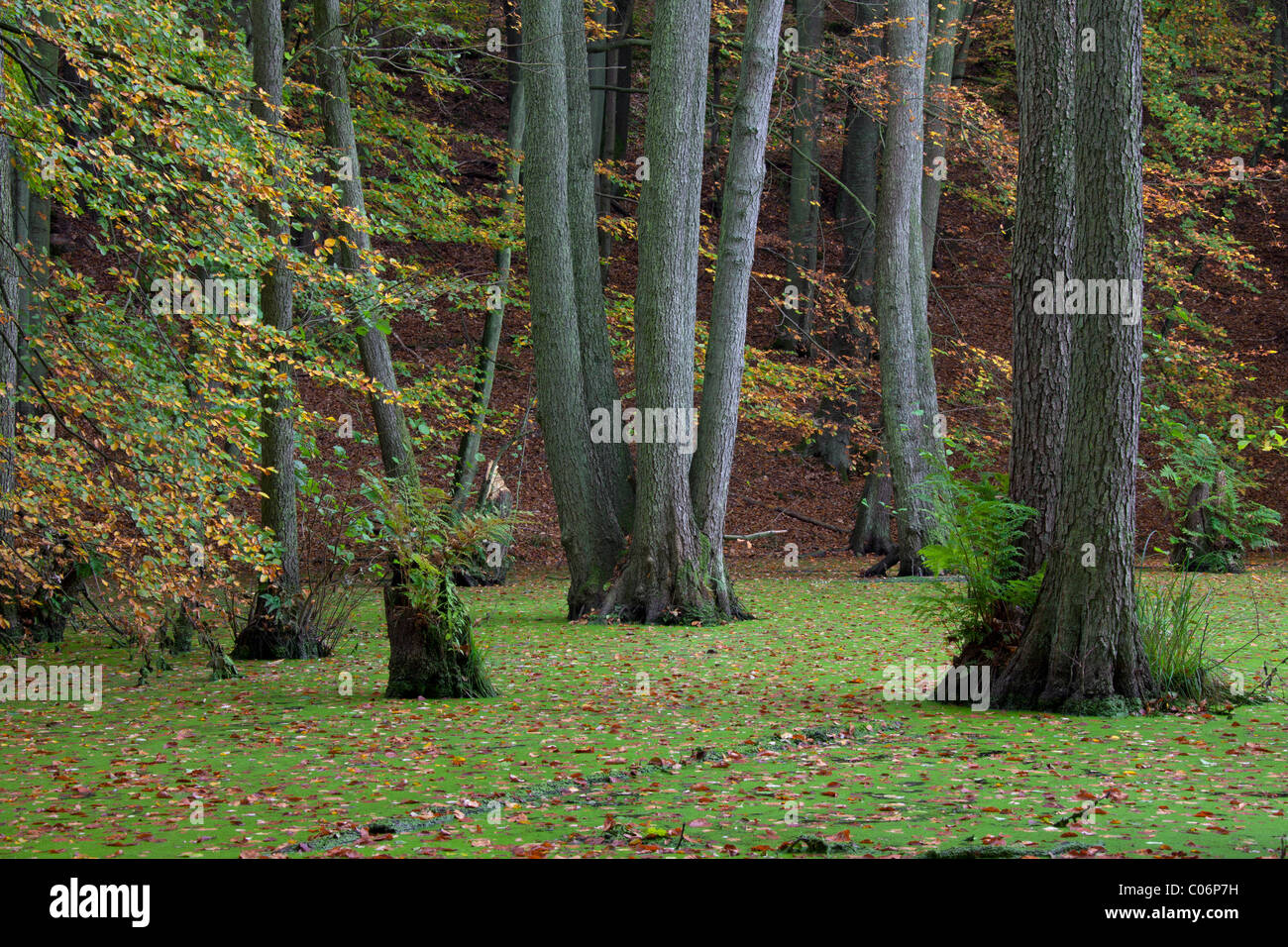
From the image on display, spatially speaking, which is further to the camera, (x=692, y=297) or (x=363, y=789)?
(x=692, y=297)

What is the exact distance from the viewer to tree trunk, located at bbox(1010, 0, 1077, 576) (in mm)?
8273

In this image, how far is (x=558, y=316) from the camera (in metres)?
13.2

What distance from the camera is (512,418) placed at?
20.4 meters

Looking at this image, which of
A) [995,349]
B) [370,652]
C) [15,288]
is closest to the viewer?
[15,288]

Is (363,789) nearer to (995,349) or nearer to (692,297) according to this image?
(692,297)

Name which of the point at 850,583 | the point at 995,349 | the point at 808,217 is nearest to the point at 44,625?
the point at 850,583

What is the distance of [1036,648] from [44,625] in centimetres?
910

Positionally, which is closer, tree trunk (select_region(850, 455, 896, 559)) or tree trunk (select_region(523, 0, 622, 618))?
tree trunk (select_region(523, 0, 622, 618))

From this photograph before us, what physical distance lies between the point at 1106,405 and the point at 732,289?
637cm

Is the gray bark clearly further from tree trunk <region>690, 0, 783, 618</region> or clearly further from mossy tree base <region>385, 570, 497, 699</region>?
mossy tree base <region>385, 570, 497, 699</region>

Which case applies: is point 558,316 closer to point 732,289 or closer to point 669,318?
point 669,318

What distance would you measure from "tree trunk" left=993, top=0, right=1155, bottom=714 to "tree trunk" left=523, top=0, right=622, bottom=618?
6371 mm

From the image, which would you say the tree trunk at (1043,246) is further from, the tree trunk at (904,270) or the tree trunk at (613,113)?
the tree trunk at (613,113)

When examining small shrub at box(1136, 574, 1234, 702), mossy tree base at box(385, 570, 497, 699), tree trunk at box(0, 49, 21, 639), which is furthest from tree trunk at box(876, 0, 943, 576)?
tree trunk at box(0, 49, 21, 639)
